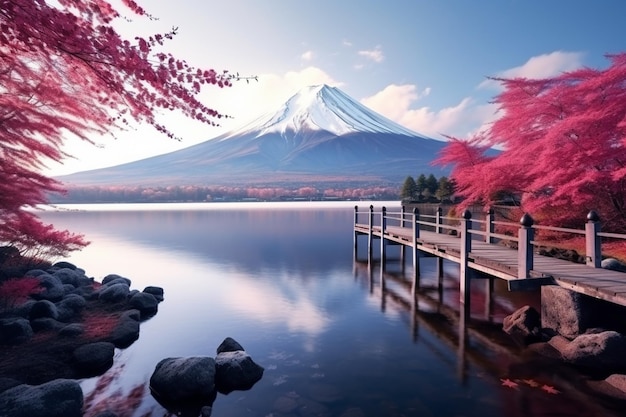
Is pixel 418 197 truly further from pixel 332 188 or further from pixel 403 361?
pixel 332 188

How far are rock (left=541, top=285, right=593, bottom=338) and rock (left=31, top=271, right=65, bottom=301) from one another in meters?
12.6

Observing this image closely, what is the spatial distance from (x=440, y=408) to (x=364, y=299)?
304 inches

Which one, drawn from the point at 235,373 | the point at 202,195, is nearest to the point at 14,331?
the point at 235,373

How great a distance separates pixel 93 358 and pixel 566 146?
13.3m

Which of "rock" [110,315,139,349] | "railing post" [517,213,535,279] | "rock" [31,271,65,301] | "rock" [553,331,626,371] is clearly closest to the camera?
"rock" [553,331,626,371]

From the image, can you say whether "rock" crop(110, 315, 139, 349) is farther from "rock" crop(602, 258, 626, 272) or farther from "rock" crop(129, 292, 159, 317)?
"rock" crop(602, 258, 626, 272)

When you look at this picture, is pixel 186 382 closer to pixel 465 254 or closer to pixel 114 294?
pixel 114 294

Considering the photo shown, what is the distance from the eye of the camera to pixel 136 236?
3781 cm

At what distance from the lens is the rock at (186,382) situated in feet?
21.6

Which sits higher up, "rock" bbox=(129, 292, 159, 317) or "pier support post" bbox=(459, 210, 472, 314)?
"pier support post" bbox=(459, 210, 472, 314)

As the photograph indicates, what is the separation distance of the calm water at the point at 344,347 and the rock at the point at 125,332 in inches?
9.0

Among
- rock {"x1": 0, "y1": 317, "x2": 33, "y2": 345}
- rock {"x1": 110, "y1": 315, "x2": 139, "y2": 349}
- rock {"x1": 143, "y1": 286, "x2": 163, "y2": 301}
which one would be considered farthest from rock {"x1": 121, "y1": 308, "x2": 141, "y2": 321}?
rock {"x1": 143, "y1": 286, "x2": 163, "y2": 301}

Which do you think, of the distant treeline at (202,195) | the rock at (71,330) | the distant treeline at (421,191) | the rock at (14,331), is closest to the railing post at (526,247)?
the rock at (71,330)

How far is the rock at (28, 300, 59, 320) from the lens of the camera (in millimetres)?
9789
